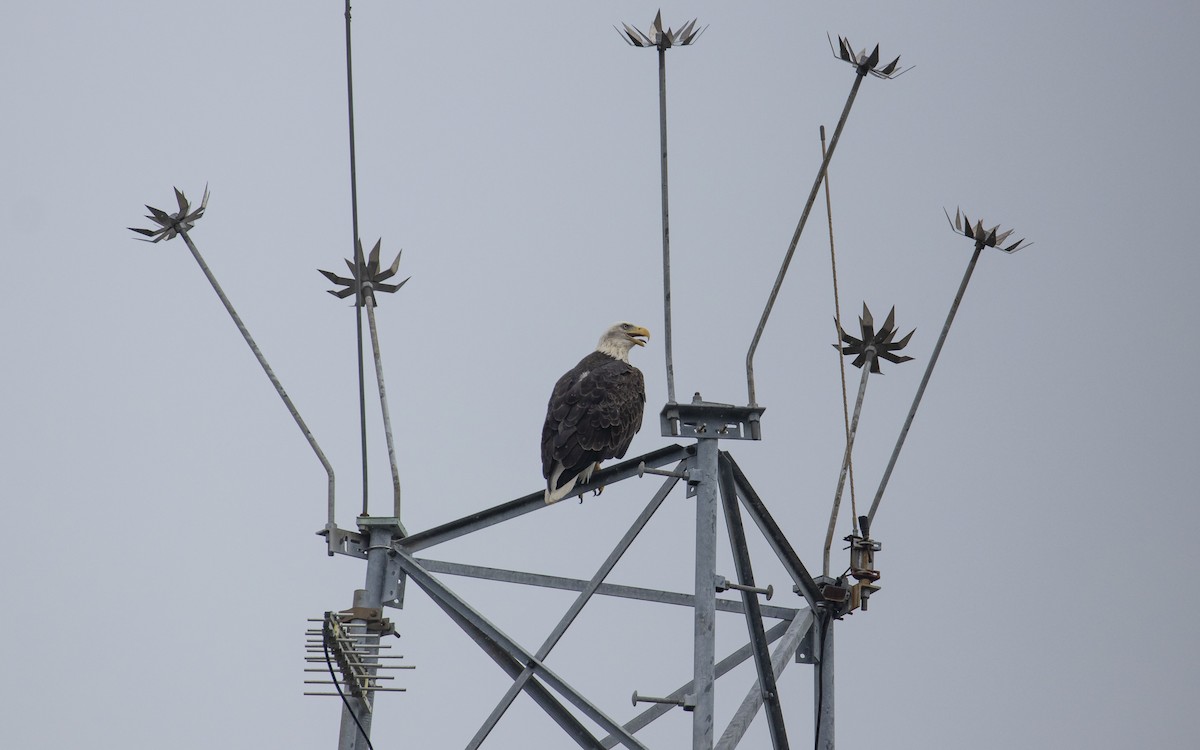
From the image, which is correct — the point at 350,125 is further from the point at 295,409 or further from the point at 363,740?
the point at 363,740

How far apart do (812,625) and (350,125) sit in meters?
4.69

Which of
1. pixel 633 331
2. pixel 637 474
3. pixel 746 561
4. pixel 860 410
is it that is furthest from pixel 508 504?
pixel 633 331

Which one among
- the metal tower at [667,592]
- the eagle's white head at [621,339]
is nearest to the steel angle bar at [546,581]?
the metal tower at [667,592]

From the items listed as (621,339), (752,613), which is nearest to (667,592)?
(752,613)

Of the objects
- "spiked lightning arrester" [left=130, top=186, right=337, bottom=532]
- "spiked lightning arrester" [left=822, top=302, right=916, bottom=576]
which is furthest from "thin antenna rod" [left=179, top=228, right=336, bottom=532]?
"spiked lightning arrester" [left=822, top=302, right=916, bottom=576]

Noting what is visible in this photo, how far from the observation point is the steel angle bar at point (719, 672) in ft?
36.5

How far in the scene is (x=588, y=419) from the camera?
13344mm

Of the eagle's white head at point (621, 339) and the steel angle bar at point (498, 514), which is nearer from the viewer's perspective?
the steel angle bar at point (498, 514)

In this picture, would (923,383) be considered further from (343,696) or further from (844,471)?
(343,696)

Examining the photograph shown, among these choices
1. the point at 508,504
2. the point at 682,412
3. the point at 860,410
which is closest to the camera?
the point at 682,412

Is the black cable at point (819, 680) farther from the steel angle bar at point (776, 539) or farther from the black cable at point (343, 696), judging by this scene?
the black cable at point (343, 696)

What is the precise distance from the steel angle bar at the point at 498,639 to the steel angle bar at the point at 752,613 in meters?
1.00

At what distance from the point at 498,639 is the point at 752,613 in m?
1.60

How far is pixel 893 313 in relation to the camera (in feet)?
42.5
